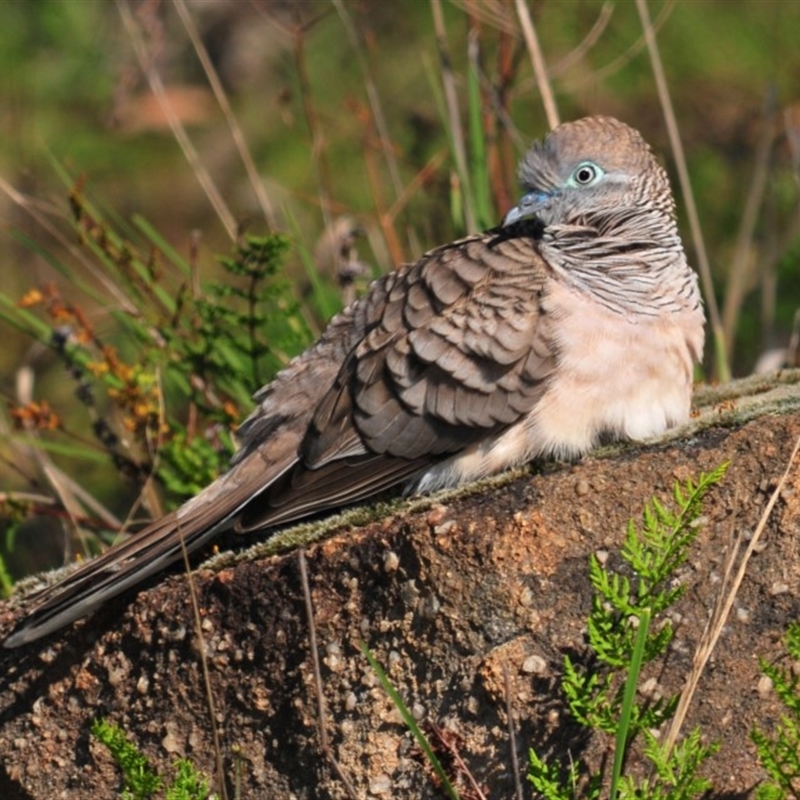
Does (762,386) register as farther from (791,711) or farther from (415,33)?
(415,33)

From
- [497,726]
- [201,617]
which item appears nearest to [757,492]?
[497,726]

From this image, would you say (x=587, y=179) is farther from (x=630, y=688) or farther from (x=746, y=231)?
(x=630, y=688)

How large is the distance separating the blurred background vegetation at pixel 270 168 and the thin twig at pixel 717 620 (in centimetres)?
211

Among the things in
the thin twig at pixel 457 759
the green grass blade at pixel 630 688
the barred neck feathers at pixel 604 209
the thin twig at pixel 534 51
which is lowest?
the thin twig at pixel 457 759

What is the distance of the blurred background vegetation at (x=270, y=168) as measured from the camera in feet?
18.2

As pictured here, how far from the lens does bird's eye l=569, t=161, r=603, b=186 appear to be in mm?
4574

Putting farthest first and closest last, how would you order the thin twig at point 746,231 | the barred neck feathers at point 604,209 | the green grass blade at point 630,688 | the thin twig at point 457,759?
the thin twig at point 746,231 < the barred neck feathers at point 604,209 < the thin twig at point 457,759 < the green grass blade at point 630,688

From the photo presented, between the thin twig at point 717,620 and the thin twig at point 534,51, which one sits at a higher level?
the thin twig at point 534,51

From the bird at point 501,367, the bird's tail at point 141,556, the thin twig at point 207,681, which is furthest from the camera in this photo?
the bird at point 501,367

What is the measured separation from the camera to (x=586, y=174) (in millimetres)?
4590

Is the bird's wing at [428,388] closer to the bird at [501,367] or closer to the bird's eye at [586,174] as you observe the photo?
the bird at [501,367]

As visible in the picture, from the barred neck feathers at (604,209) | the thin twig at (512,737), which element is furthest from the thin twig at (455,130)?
the thin twig at (512,737)

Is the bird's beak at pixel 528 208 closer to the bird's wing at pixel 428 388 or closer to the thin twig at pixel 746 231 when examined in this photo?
the bird's wing at pixel 428 388

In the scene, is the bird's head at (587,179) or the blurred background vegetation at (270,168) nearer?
the bird's head at (587,179)
